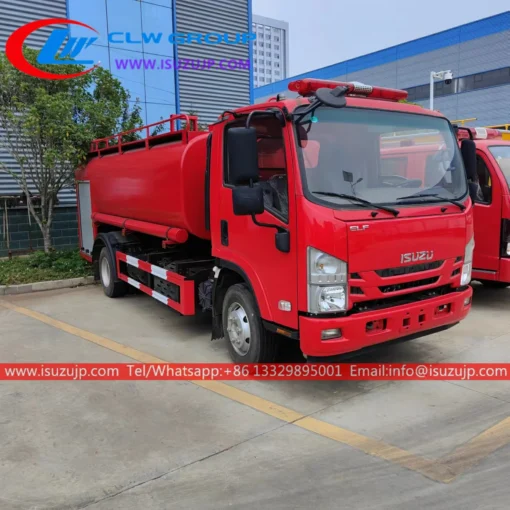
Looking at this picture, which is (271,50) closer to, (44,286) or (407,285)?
(44,286)

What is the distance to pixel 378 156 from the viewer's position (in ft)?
14.0

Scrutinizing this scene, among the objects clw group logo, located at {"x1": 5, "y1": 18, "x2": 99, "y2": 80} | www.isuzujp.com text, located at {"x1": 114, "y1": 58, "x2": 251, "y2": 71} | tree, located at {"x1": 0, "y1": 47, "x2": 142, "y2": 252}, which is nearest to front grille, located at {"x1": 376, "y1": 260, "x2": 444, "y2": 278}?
tree, located at {"x1": 0, "y1": 47, "x2": 142, "y2": 252}

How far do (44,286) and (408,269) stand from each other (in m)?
6.98

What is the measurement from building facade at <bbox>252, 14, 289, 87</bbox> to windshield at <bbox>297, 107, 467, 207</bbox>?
240 feet

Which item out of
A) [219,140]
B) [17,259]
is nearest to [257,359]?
[219,140]

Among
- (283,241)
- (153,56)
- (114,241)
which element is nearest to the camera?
(283,241)

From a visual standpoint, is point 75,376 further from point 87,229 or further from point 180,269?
point 87,229

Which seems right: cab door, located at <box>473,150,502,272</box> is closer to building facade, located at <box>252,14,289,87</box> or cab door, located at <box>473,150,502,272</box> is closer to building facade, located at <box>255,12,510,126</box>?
building facade, located at <box>255,12,510,126</box>

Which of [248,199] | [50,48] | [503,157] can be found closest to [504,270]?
[503,157]

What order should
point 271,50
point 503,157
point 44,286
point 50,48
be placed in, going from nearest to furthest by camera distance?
point 503,157 → point 44,286 → point 50,48 → point 271,50

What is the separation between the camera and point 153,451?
11.5 ft

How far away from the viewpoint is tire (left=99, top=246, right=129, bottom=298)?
7976 mm

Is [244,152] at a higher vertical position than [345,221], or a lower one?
higher

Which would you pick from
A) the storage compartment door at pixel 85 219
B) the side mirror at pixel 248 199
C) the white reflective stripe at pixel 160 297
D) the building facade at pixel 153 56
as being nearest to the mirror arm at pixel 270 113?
the side mirror at pixel 248 199
